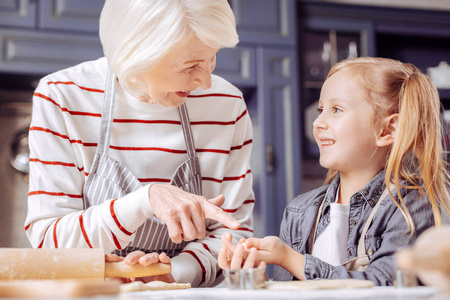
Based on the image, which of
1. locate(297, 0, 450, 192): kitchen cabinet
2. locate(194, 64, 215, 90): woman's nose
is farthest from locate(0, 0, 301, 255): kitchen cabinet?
locate(194, 64, 215, 90): woman's nose

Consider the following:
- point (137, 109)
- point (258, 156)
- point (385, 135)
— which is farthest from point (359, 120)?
point (258, 156)

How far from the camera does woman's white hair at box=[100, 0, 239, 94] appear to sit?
3.58 feet

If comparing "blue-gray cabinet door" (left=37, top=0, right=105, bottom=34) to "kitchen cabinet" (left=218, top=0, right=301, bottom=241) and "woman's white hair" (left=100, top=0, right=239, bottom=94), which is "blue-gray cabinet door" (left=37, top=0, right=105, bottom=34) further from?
"woman's white hair" (left=100, top=0, right=239, bottom=94)

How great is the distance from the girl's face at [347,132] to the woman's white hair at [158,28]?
0.34 metres

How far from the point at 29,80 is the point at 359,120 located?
175 cm

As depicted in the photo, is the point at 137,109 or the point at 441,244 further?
the point at 137,109

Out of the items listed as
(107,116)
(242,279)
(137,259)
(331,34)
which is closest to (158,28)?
(107,116)

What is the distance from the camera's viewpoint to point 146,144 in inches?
50.2

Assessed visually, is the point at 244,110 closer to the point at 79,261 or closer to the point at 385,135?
the point at 385,135

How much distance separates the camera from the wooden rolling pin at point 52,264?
785 mm

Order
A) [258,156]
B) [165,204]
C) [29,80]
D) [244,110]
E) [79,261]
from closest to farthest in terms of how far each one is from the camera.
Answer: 1. [79,261]
2. [165,204]
3. [244,110]
4. [29,80]
5. [258,156]

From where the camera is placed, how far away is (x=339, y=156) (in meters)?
1.27

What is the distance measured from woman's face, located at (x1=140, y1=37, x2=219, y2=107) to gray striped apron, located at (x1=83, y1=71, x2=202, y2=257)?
0.14 m

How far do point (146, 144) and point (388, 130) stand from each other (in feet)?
1.95
